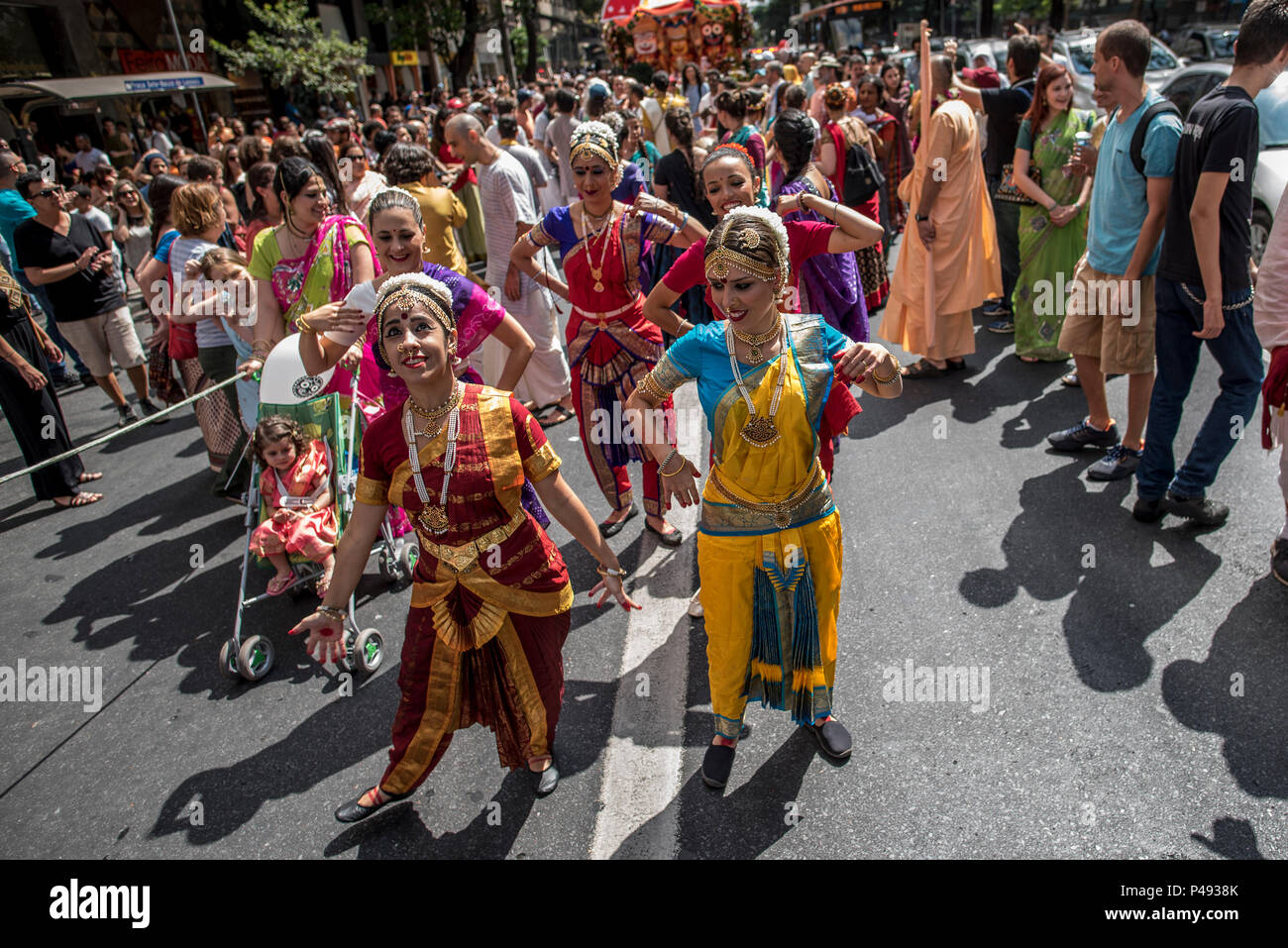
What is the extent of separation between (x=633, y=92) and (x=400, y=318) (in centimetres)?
958

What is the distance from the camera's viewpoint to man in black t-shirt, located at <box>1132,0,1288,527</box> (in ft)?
11.2

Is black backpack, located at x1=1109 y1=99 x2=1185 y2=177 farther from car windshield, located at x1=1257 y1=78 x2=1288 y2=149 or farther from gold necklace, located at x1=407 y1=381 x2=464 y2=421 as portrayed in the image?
car windshield, located at x1=1257 y1=78 x2=1288 y2=149

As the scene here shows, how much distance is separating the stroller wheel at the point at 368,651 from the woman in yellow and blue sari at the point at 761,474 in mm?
1644

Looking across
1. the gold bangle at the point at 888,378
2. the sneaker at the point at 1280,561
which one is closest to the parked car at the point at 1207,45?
the sneaker at the point at 1280,561

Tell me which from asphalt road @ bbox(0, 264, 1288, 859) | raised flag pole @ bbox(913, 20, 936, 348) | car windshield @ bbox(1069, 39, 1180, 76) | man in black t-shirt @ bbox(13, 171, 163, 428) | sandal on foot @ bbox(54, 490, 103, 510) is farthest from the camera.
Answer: car windshield @ bbox(1069, 39, 1180, 76)

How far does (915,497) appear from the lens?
468cm

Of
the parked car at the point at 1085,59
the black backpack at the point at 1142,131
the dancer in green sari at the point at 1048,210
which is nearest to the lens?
the black backpack at the point at 1142,131

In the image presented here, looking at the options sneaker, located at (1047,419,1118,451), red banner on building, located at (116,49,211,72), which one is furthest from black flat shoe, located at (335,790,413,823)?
red banner on building, located at (116,49,211,72)

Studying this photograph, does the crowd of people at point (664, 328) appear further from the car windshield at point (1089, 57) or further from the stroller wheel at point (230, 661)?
the car windshield at point (1089, 57)

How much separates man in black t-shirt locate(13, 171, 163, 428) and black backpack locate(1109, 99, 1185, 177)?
7.24 metres

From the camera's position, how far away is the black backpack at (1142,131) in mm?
3924

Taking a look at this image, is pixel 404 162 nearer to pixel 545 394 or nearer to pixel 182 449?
pixel 545 394

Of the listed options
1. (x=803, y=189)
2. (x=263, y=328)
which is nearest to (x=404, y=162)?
(x=263, y=328)

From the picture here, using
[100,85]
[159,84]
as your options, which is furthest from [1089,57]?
[100,85]
